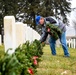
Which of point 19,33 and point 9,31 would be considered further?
point 19,33

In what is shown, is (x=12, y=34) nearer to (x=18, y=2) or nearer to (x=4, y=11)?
(x=4, y=11)

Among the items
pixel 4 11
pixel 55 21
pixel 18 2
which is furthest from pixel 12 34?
pixel 18 2

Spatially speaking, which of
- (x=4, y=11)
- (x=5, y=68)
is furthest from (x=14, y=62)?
(x=4, y=11)

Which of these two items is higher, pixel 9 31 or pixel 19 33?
pixel 9 31

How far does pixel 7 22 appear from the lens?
13.9 ft

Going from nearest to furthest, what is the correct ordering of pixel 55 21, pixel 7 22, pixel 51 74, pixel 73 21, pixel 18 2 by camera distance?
pixel 7 22 < pixel 51 74 < pixel 55 21 < pixel 18 2 < pixel 73 21

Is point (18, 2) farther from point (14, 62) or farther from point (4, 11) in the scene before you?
point (14, 62)

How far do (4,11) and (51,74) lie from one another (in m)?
35.1

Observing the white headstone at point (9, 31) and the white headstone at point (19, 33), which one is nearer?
the white headstone at point (9, 31)

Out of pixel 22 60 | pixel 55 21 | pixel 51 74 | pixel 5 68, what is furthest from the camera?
pixel 55 21

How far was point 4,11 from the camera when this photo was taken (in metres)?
40.3

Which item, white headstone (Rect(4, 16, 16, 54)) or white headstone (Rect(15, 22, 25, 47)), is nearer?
white headstone (Rect(4, 16, 16, 54))

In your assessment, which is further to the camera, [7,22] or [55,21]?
[55,21]

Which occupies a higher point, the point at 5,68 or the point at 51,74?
the point at 5,68
